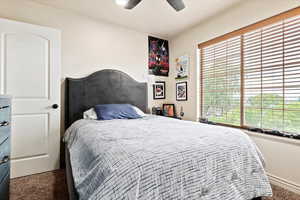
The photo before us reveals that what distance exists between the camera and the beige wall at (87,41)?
90.7 inches

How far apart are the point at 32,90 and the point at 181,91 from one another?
101 inches

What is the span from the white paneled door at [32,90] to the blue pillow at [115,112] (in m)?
0.60

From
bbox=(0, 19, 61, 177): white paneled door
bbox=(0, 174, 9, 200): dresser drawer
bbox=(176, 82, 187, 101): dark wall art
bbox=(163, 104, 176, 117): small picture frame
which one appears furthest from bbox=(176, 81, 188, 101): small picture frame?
bbox=(0, 174, 9, 200): dresser drawer

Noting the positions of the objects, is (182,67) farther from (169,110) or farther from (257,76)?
(257,76)

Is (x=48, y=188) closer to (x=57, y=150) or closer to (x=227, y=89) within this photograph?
(x=57, y=150)

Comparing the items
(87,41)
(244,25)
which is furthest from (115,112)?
(244,25)

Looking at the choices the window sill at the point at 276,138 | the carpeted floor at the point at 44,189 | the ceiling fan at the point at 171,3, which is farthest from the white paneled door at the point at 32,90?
the window sill at the point at 276,138

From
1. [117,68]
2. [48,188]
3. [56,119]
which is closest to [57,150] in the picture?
[56,119]

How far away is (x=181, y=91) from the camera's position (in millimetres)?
3328

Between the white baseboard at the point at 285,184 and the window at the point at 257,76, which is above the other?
the window at the point at 257,76

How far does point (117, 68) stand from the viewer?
119 inches

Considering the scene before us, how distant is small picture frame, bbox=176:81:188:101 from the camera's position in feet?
10.7

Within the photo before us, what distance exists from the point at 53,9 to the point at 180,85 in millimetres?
2595

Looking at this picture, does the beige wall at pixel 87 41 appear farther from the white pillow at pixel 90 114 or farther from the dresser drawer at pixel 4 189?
the dresser drawer at pixel 4 189
